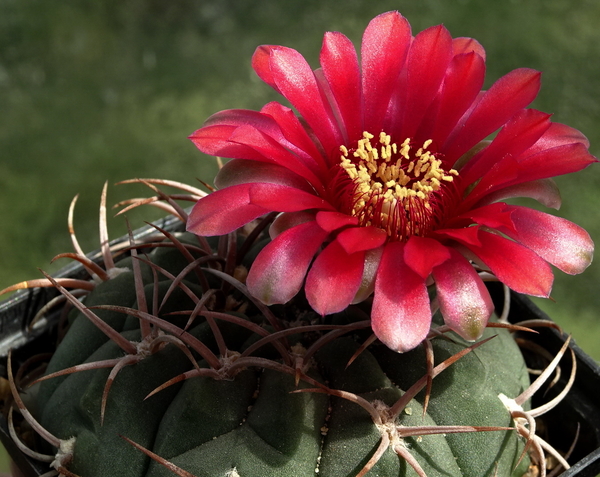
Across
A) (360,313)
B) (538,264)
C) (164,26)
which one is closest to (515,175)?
(538,264)

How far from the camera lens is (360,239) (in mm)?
545

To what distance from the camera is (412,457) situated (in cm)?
59

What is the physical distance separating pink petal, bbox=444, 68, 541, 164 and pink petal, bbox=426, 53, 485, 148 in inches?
0.5

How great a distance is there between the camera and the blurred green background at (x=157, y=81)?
1641mm

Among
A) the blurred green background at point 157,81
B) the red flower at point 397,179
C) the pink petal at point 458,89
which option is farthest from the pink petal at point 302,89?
the blurred green background at point 157,81

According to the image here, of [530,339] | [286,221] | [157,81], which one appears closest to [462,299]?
[286,221]

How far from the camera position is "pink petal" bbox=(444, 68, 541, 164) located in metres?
0.63

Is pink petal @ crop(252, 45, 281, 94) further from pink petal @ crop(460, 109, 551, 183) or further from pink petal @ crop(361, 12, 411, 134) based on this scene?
pink petal @ crop(460, 109, 551, 183)

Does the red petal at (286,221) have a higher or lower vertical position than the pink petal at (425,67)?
lower

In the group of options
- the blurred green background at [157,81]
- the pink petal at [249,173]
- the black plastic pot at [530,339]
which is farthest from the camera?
the blurred green background at [157,81]

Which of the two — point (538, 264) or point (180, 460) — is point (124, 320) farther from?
point (538, 264)

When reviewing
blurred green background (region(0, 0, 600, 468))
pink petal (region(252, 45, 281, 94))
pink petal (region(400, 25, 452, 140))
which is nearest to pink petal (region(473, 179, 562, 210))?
pink petal (region(400, 25, 452, 140))

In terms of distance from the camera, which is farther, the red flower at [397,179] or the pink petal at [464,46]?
the pink petal at [464,46]

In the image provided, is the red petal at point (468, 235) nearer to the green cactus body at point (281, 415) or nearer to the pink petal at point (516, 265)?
the pink petal at point (516, 265)
